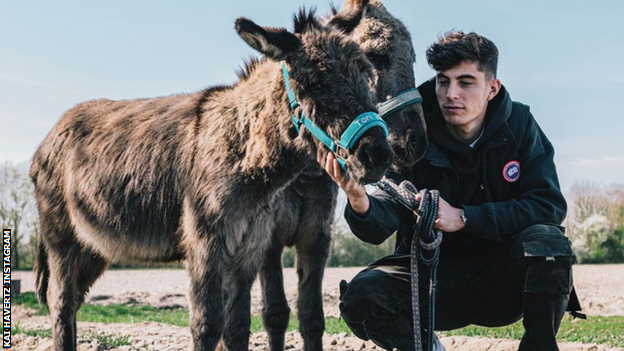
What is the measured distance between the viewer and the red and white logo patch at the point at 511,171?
4.10 metres

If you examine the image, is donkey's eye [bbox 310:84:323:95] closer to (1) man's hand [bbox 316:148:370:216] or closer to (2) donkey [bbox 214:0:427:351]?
(1) man's hand [bbox 316:148:370:216]

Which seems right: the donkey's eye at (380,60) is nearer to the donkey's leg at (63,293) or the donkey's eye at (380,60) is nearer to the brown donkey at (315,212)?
the brown donkey at (315,212)

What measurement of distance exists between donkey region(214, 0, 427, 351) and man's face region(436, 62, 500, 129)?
328mm

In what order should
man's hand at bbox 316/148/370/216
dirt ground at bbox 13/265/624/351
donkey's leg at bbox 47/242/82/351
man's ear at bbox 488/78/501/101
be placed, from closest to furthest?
man's hand at bbox 316/148/370/216, man's ear at bbox 488/78/501/101, donkey's leg at bbox 47/242/82/351, dirt ground at bbox 13/265/624/351

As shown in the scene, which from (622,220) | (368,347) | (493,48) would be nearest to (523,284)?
(493,48)

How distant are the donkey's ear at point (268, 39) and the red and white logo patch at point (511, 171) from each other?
1.53 metres

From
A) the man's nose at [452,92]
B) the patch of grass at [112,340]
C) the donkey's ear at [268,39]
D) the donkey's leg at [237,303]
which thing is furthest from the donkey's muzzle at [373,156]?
the patch of grass at [112,340]

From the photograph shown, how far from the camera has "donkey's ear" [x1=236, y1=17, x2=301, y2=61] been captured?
3434mm

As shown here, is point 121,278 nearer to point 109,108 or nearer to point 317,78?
point 109,108

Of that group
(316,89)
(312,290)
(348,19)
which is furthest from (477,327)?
(316,89)

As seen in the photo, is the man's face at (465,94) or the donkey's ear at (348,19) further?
the donkey's ear at (348,19)

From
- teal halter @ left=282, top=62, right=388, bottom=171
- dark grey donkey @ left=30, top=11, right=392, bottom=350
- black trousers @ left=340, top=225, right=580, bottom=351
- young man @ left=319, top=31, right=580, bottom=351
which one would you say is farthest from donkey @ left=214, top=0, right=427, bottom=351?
teal halter @ left=282, top=62, right=388, bottom=171

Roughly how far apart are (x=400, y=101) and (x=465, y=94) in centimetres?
51

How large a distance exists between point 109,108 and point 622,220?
21545mm
